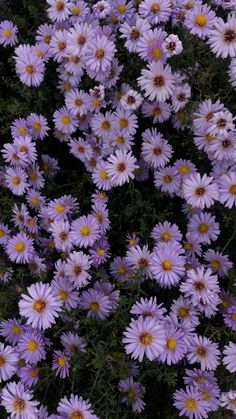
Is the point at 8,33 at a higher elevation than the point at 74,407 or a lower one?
higher

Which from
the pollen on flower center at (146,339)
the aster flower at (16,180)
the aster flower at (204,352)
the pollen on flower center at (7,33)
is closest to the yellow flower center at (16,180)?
the aster flower at (16,180)

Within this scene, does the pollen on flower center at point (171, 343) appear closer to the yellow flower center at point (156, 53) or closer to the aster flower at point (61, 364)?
the aster flower at point (61, 364)

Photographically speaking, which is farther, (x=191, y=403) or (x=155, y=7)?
(x=155, y=7)

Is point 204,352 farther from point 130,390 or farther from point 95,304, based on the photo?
point 95,304

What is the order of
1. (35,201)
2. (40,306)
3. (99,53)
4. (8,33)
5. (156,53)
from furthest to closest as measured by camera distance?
(8,33)
(35,201)
(99,53)
(156,53)
(40,306)

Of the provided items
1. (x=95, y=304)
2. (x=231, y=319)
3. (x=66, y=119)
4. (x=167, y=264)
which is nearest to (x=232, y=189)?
(x=167, y=264)

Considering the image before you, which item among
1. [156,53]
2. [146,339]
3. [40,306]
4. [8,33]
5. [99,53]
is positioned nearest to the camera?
[146,339]

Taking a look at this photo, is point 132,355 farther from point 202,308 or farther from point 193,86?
point 193,86

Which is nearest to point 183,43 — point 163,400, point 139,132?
point 139,132
